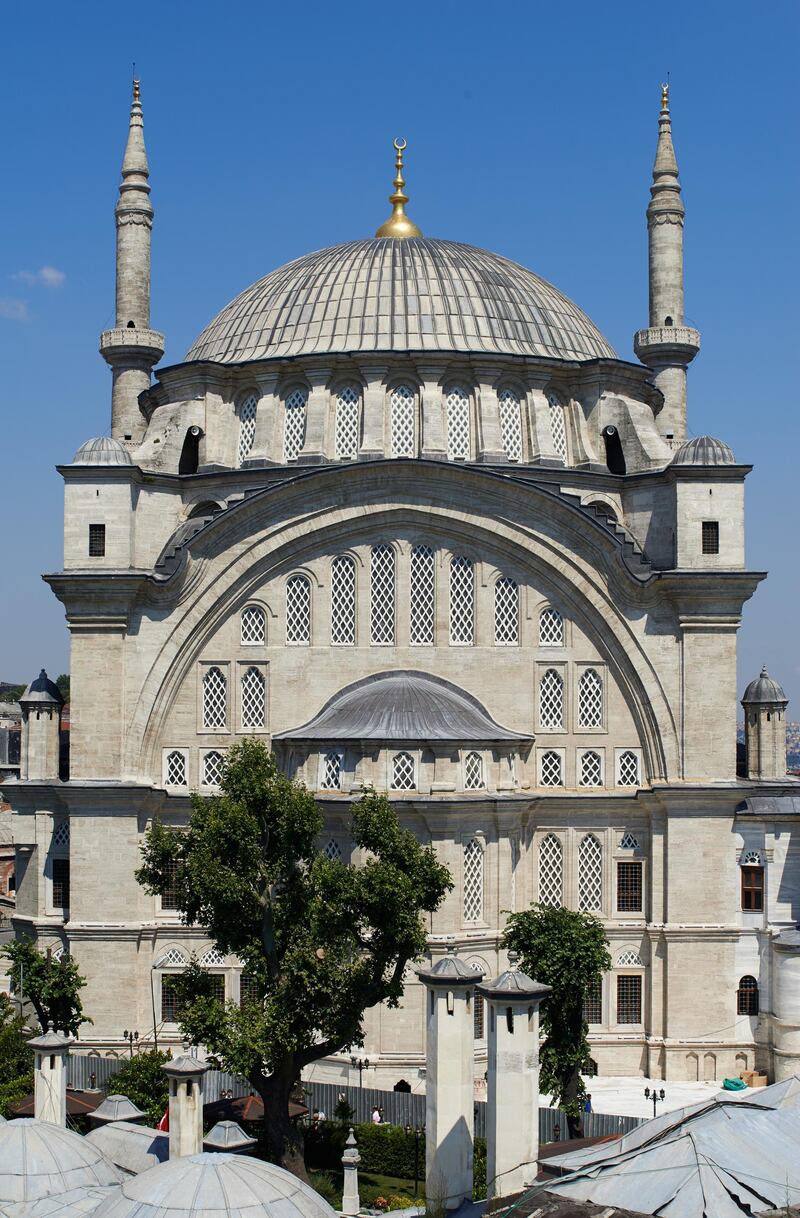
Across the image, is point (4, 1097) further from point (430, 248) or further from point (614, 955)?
point (430, 248)

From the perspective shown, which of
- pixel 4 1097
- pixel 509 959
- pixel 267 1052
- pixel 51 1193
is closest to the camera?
pixel 51 1193

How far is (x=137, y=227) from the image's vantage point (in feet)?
157

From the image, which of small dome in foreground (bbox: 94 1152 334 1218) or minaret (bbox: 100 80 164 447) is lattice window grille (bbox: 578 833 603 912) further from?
small dome in foreground (bbox: 94 1152 334 1218)

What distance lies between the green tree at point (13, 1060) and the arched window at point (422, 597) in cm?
1172

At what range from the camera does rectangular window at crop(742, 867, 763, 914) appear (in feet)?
134

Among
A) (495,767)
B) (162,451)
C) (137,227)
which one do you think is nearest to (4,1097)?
(495,767)

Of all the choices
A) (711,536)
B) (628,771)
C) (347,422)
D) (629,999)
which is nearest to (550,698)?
(628,771)

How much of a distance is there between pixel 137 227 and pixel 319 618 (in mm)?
12534

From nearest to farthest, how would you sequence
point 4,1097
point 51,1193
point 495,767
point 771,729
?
point 51,1193, point 4,1097, point 495,767, point 771,729

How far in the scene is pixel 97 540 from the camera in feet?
137

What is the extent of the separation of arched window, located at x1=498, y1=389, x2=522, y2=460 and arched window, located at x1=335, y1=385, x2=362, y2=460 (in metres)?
3.40

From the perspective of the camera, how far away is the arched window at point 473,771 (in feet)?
129

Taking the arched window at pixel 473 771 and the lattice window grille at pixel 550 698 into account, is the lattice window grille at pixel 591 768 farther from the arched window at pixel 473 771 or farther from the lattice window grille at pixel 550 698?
the arched window at pixel 473 771

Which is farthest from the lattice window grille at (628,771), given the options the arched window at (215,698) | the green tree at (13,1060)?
the green tree at (13,1060)
